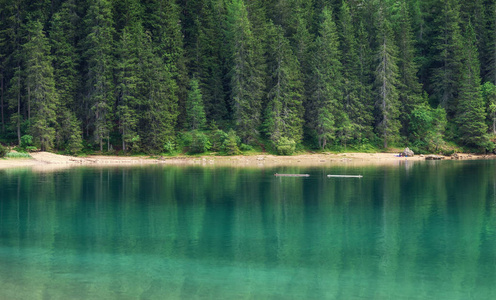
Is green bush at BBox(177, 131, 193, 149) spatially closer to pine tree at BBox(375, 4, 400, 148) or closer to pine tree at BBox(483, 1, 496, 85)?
pine tree at BBox(375, 4, 400, 148)

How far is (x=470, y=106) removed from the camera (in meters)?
82.2

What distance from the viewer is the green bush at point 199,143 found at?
247ft

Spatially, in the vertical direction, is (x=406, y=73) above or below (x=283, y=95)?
above

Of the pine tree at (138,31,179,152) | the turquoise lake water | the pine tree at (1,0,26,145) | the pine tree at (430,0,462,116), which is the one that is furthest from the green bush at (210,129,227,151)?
the pine tree at (430,0,462,116)

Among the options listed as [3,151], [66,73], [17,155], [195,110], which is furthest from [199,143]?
[3,151]

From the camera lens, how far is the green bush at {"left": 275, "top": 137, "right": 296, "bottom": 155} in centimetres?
7656

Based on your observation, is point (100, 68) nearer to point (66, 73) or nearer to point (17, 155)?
point (66, 73)

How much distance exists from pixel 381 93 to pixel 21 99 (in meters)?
54.7

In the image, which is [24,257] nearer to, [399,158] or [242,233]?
[242,233]

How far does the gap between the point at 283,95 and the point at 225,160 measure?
47.0 feet

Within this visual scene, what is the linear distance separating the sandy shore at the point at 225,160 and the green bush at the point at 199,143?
1.67 m

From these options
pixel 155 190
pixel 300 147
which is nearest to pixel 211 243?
pixel 155 190

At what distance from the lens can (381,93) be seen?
85.8 metres

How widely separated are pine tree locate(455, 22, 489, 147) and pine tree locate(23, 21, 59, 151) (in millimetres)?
60644
